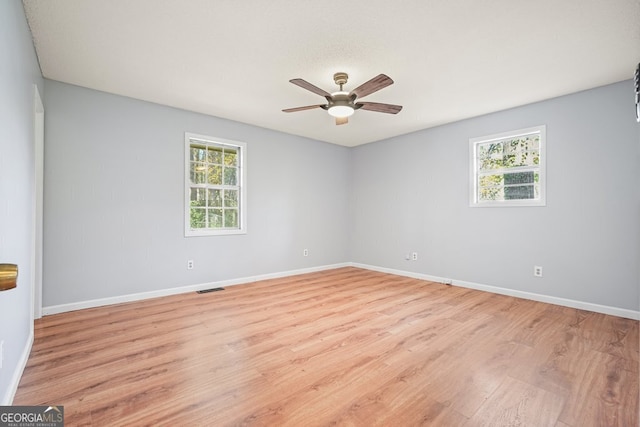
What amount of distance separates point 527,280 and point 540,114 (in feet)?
7.05

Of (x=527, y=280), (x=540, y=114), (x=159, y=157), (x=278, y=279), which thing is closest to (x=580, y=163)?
(x=540, y=114)

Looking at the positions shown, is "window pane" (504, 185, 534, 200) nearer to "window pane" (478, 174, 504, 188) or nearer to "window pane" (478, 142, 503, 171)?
"window pane" (478, 174, 504, 188)

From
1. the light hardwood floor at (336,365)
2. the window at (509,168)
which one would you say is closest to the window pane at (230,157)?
the light hardwood floor at (336,365)

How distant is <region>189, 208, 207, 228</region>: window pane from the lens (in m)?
4.18

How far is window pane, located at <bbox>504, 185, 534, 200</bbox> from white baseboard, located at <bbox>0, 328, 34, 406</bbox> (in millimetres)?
5114

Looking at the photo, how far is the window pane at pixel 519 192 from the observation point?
3.86 meters

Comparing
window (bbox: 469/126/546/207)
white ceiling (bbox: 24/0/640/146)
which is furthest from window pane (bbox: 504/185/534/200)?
white ceiling (bbox: 24/0/640/146)

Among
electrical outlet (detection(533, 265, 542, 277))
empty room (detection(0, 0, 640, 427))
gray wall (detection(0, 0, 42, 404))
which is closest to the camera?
gray wall (detection(0, 0, 42, 404))

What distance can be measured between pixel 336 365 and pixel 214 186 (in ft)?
10.6

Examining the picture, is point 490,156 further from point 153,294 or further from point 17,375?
point 17,375

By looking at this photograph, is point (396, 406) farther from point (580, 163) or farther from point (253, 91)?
point (580, 163)

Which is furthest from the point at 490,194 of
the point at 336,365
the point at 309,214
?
the point at 336,365

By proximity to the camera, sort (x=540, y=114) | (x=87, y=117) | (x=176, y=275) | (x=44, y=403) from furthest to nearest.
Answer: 1. (x=176, y=275)
2. (x=540, y=114)
3. (x=87, y=117)
4. (x=44, y=403)

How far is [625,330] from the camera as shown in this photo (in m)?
2.74
